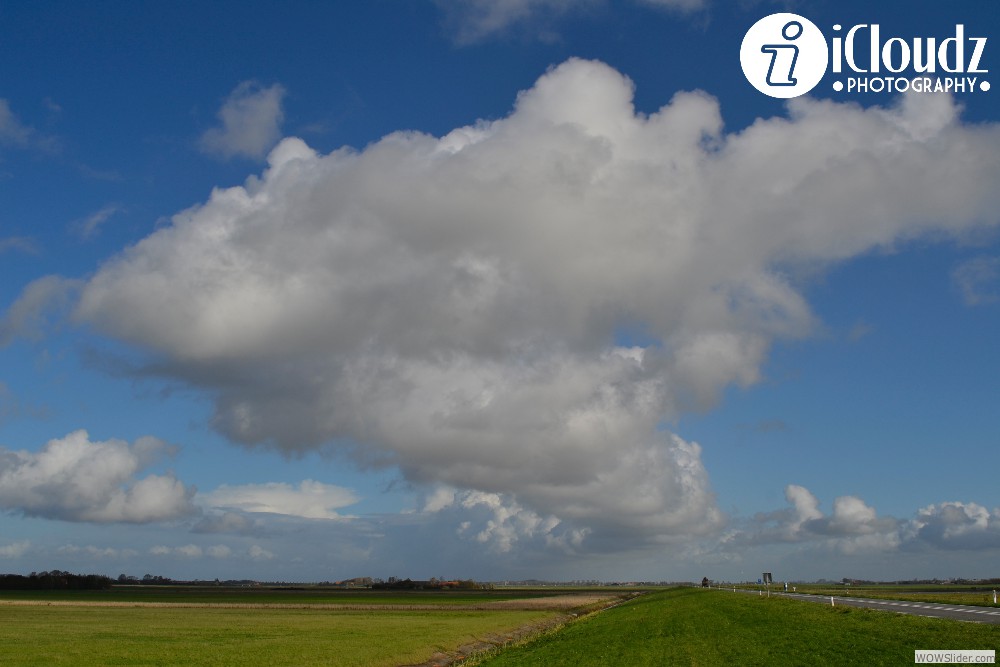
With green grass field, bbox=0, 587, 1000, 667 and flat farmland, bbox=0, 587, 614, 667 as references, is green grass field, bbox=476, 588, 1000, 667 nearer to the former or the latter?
green grass field, bbox=0, 587, 1000, 667

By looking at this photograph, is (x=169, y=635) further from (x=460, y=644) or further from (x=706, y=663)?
(x=706, y=663)

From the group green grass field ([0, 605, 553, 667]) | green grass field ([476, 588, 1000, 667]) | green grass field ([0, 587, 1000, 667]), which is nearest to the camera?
green grass field ([476, 588, 1000, 667])

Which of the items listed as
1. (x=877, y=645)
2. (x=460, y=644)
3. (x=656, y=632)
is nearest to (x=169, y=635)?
(x=460, y=644)

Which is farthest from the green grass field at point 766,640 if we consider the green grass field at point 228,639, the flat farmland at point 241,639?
the green grass field at point 228,639

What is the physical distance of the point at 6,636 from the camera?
75.0 m

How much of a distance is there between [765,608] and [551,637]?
76.6ft

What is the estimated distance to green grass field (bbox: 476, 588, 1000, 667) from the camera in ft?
141

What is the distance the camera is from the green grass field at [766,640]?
42.9 meters

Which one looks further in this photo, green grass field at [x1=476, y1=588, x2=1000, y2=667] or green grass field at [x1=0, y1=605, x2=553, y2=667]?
green grass field at [x1=0, y1=605, x2=553, y2=667]

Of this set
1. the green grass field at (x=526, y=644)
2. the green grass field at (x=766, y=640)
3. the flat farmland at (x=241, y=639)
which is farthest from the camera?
the flat farmland at (x=241, y=639)

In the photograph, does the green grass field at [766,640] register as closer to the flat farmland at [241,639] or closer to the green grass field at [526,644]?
the green grass field at [526,644]

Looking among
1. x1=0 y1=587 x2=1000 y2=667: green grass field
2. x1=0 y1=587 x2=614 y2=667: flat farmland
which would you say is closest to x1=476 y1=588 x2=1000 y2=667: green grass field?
x1=0 y1=587 x2=1000 y2=667: green grass field

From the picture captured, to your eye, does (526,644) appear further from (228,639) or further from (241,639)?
(228,639)

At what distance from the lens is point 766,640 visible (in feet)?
180
